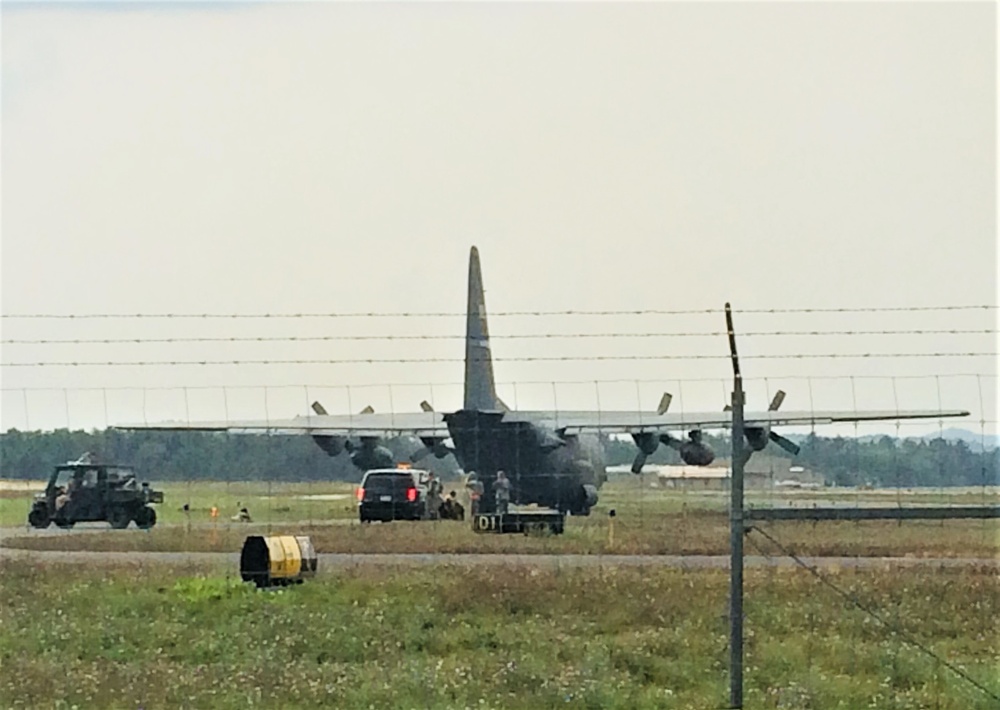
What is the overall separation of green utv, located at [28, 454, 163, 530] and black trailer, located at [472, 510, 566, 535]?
8.07m

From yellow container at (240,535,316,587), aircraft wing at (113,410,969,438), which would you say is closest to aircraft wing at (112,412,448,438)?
aircraft wing at (113,410,969,438)

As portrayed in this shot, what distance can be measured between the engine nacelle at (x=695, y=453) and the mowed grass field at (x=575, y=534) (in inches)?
53.3

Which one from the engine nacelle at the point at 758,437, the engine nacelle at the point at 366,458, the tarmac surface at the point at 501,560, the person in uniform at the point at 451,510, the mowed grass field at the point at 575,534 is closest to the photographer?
the tarmac surface at the point at 501,560

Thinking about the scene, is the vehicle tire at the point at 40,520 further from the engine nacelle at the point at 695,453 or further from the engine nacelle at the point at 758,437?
the engine nacelle at the point at 758,437

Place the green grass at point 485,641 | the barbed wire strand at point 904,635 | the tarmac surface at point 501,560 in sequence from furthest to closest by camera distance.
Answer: the tarmac surface at point 501,560
the green grass at point 485,641
the barbed wire strand at point 904,635

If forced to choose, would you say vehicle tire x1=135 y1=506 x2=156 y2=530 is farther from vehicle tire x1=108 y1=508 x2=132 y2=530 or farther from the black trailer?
the black trailer

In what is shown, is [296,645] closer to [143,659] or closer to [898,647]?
[143,659]

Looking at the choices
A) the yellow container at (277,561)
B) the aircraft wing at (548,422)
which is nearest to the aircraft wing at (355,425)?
the aircraft wing at (548,422)

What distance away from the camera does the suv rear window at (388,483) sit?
127ft

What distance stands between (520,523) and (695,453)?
208 inches

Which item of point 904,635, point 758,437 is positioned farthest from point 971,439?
point 758,437

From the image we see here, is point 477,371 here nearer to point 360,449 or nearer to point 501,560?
point 360,449

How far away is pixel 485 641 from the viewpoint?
16.1 meters

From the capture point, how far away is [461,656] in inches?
604
